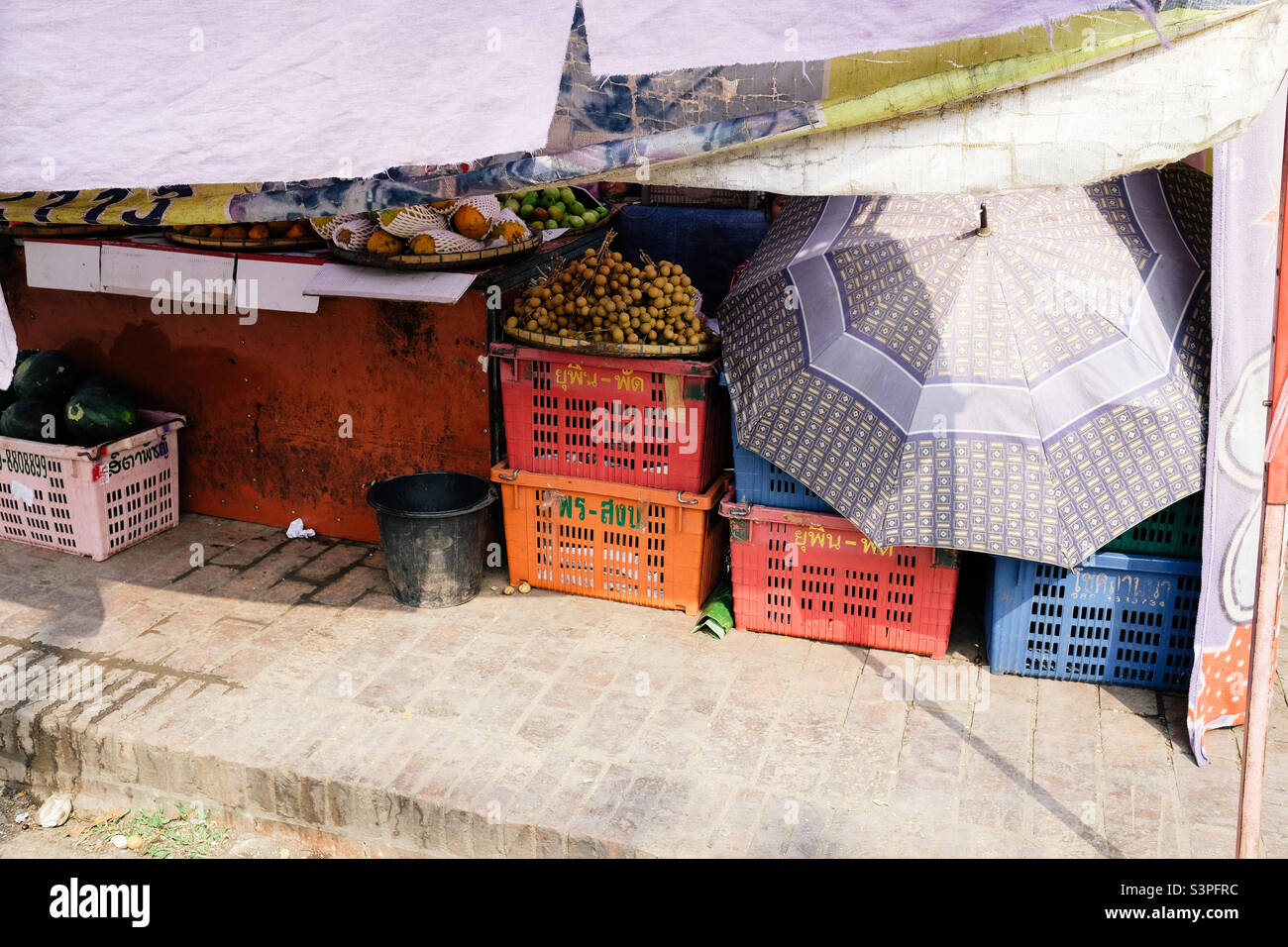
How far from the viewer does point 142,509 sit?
21.0 ft

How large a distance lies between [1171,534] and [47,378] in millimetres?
5579

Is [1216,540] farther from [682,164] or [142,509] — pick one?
[142,509]

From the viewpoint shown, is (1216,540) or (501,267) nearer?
(1216,540)

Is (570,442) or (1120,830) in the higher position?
(570,442)

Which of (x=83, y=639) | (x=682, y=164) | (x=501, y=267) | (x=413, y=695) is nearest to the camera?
(x=682, y=164)

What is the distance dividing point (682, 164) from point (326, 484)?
11.9ft

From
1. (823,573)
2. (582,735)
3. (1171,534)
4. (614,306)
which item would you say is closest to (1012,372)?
(1171,534)

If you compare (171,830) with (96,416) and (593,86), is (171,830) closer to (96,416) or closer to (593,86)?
(96,416)

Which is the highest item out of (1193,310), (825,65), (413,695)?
(825,65)

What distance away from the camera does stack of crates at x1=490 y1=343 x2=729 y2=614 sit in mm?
5328

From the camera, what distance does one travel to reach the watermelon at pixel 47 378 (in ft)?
20.4

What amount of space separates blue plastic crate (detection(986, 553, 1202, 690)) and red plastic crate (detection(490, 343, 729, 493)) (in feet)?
4.68

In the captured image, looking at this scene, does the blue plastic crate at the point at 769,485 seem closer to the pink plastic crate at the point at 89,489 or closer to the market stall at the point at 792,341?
the market stall at the point at 792,341

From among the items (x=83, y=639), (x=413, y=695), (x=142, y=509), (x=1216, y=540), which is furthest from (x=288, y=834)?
(x=1216, y=540)
